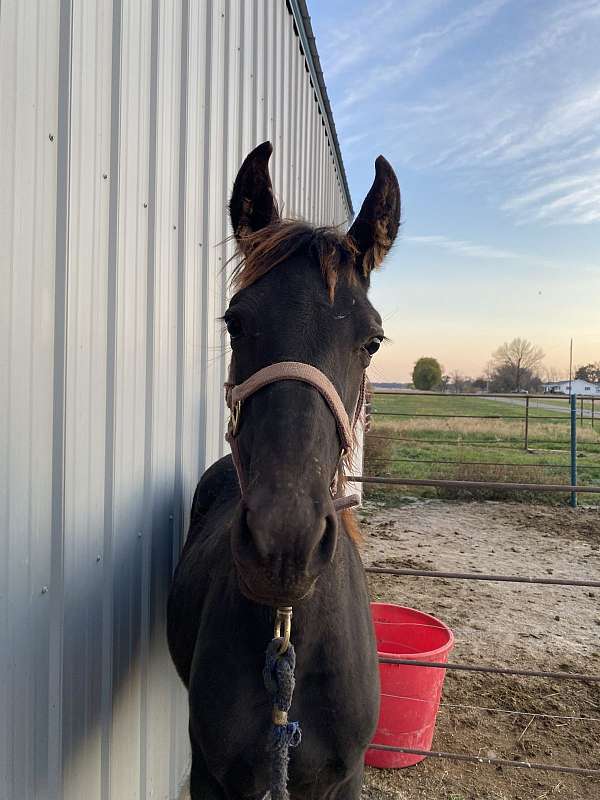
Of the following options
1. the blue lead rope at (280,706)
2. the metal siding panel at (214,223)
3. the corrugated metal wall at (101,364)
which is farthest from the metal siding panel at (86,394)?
the metal siding panel at (214,223)

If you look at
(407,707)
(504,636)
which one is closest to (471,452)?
(504,636)

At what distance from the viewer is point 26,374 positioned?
144cm

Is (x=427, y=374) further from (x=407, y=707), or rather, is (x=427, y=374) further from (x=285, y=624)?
(x=285, y=624)

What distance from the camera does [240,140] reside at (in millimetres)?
3453

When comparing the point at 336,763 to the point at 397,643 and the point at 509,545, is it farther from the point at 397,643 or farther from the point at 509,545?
the point at 509,545

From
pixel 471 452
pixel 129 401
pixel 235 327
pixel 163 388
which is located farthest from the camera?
pixel 471 452

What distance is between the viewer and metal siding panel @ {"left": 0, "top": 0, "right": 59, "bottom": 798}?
4.46 ft

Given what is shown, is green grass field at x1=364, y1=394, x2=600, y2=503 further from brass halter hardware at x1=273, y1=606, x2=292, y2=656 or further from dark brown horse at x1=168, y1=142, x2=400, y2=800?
brass halter hardware at x1=273, y1=606, x2=292, y2=656

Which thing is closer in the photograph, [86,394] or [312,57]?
[86,394]

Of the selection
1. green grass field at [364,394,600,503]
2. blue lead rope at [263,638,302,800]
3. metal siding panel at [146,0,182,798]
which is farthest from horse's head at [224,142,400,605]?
green grass field at [364,394,600,503]

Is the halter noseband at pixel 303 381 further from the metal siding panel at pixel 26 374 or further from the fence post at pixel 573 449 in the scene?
the fence post at pixel 573 449

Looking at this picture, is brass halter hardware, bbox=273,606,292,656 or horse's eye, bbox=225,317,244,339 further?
horse's eye, bbox=225,317,244,339

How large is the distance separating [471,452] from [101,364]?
44.8ft

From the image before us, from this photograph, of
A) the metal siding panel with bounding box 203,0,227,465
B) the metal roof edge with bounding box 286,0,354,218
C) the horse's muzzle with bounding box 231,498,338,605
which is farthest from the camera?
the metal roof edge with bounding box 286,0,354,218
